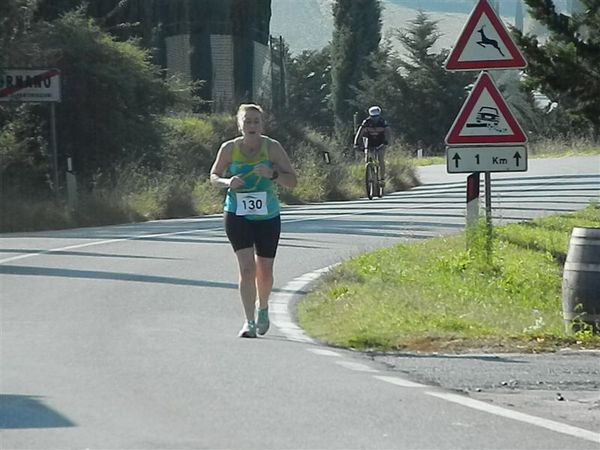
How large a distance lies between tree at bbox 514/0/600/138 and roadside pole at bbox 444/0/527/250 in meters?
8.11

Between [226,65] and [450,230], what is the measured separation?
28945 mm

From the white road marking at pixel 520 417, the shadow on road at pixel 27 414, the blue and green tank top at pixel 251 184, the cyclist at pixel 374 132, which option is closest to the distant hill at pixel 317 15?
the cyclist at pixel 374 132

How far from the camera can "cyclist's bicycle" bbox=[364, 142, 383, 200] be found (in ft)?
101

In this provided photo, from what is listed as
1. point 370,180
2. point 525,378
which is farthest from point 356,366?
point 370,180

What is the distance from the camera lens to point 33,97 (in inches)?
A: 1125

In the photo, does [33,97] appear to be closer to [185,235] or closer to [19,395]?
[185,235]

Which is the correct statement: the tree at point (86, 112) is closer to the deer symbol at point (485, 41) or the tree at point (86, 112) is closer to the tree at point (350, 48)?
the deer symbol at point (485, 41)

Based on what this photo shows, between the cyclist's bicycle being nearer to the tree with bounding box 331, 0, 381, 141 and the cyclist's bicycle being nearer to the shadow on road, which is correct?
the shadow on road

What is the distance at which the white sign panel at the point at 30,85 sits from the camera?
28.2m

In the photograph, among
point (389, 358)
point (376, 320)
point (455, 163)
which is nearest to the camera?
point (389, 358)

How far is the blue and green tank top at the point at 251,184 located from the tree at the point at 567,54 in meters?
11.8

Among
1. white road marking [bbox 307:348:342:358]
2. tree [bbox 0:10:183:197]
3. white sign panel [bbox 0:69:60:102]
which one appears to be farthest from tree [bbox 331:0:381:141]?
white road marking [bbox 307:348:342:358]

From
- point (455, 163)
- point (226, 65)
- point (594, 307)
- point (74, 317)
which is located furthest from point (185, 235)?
point (226, 65)

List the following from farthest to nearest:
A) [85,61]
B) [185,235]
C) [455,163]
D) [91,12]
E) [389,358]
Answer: [91,12], [85,61], [185,235], [455,163], [389,358]
